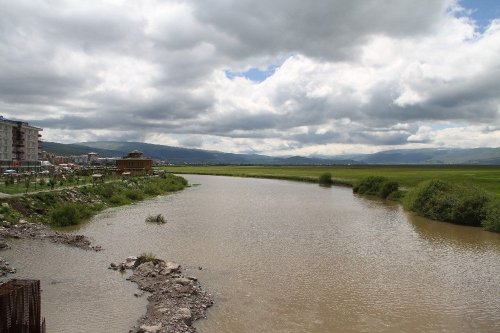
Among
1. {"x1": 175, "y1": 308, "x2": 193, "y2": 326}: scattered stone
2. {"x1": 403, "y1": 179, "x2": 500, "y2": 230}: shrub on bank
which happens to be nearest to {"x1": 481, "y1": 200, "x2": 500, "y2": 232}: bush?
{"x1": 403, "y1": 179, "x2": 500, "y2": 230}: shrub on bank

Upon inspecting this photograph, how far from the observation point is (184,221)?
44.8 metres

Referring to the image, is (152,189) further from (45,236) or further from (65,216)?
(45,236)

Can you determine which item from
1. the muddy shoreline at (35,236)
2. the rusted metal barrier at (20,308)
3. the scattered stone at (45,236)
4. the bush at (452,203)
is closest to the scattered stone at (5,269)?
the muddy shoreline at (35,236)

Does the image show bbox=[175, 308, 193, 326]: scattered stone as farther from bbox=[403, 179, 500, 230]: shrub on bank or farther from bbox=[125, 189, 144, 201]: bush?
bbox=[125, 189, 144, 201]: bush

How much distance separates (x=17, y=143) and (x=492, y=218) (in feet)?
411

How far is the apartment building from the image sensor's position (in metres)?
116

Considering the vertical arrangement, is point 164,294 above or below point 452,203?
below

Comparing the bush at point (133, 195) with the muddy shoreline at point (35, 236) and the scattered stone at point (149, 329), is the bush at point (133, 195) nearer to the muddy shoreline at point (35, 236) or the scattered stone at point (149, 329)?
the muddy shoreline at point (35, 236)

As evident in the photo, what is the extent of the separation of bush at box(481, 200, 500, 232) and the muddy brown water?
1.15 m

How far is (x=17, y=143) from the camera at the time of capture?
124 metres

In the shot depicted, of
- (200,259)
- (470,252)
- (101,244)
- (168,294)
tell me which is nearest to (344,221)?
(470,252)

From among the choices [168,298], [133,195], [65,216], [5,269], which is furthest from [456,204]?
[133,195]

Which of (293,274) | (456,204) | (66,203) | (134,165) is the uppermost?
(134,165)

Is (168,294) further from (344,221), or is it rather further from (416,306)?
(344,221)
